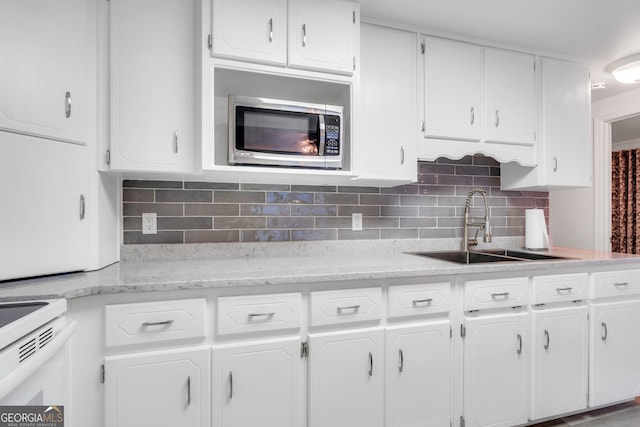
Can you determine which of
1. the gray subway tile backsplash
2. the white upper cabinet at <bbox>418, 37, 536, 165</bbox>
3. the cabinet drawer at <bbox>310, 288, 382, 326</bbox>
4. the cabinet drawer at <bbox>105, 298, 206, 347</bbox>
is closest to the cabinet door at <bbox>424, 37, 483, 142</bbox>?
the white upper cabinet at <bbox>418, 37, 536, 165</bbox>

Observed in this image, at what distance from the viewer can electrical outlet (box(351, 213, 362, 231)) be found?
220 centimetres

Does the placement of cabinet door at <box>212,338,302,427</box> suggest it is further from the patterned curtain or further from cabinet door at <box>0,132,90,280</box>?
the patterned curtain

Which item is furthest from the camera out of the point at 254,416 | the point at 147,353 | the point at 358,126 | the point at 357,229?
the point at 357,229

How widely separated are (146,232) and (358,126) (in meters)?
1.29

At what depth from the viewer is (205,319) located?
1.34 metres

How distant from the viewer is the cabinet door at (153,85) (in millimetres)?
1527

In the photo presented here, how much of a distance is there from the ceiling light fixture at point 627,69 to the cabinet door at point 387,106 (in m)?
1.62

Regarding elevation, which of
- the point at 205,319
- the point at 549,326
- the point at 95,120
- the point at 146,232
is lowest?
the point at 549,326

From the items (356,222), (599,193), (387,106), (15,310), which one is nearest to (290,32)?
(387,106)

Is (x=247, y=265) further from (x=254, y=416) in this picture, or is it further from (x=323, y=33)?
(x=323, y=33)

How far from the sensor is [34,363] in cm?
88

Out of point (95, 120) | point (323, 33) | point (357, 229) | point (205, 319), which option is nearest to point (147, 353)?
point (205, 319)

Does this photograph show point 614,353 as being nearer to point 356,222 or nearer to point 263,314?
point 356,222

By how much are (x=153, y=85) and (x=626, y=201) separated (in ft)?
21.4
